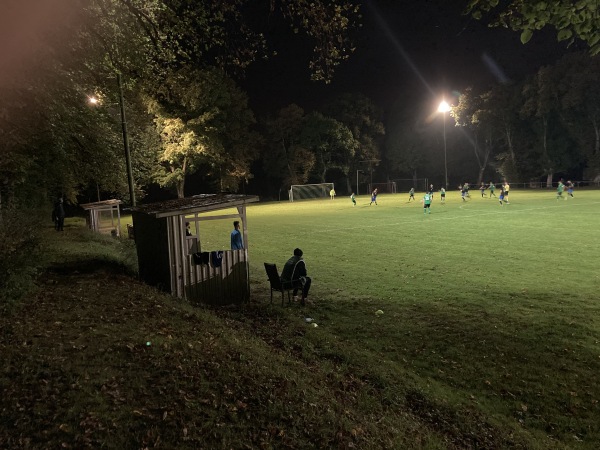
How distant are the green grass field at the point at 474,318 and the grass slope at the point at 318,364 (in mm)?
43

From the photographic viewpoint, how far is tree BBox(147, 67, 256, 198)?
55875 millimetres

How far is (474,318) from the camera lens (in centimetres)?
984

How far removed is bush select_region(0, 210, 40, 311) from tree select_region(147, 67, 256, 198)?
145 feet

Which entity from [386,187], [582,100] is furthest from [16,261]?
[386,187]

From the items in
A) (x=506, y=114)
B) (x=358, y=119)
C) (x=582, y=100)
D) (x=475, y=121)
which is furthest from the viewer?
(x=358, y=119)

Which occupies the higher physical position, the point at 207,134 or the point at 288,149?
the point at 207,134

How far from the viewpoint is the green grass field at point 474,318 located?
6559mm

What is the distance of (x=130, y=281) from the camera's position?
1171 centimetres

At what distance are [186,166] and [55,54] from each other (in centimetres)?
5158

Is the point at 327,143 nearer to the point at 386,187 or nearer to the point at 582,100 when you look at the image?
the point at 386,187

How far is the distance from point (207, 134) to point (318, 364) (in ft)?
182

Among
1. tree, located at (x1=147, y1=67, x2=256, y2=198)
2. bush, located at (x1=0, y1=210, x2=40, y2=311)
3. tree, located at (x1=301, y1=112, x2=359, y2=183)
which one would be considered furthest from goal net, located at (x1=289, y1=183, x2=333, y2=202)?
bush, located at (x1=0, y1=210, x2=40, y2=311)

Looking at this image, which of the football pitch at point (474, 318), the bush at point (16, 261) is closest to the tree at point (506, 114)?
the football pitch at point (474, 318)

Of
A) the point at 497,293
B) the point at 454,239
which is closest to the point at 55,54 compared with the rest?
the point at 497,293
